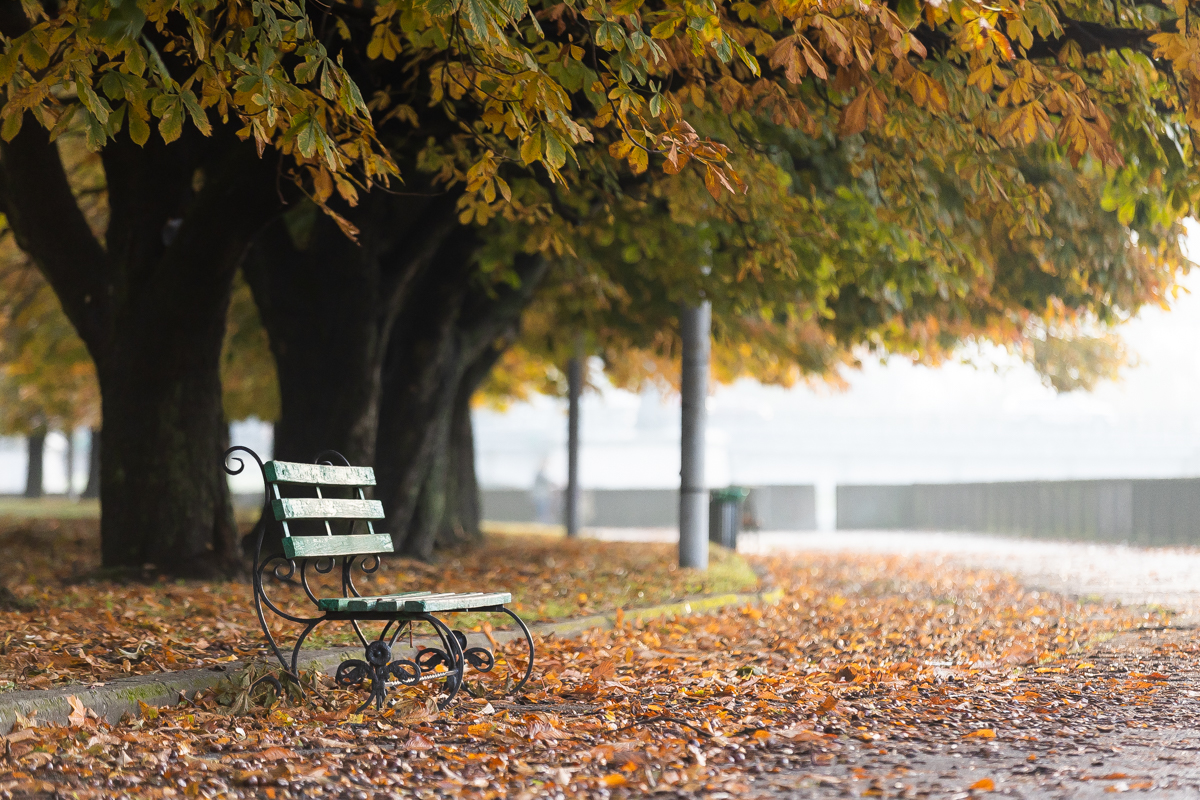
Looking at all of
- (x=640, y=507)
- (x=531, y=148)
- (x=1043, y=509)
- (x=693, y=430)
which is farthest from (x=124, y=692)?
(x=640, y=507)

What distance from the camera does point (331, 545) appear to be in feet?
19.4

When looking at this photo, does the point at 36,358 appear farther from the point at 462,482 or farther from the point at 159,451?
the point at 159,451

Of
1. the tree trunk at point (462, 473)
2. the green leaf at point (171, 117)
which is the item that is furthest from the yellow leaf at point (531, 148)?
the tree trunk at point (462, 473)

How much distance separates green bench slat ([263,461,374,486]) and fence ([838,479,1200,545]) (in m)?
18.3

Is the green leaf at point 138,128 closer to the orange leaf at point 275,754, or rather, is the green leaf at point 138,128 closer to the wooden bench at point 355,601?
the wooden bench at point 355,601

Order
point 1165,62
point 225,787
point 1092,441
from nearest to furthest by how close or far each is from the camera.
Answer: point 225,787, point 1165,62, point 1092,441

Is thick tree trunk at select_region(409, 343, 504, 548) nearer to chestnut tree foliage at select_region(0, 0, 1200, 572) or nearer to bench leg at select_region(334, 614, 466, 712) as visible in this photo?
chestnut tree foliage at select_region(0, 0, 1200, 572)

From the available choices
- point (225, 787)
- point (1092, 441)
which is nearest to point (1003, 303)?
point (225, 787)

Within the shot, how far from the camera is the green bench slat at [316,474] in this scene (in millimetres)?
5688

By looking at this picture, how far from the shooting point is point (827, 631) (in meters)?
8.84

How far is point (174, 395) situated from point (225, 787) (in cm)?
610

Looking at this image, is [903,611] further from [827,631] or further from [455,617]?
[455,617]

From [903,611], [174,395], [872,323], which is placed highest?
[872,323]

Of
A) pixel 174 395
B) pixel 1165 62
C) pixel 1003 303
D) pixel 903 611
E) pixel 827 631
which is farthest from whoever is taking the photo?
pixel 1003 303
